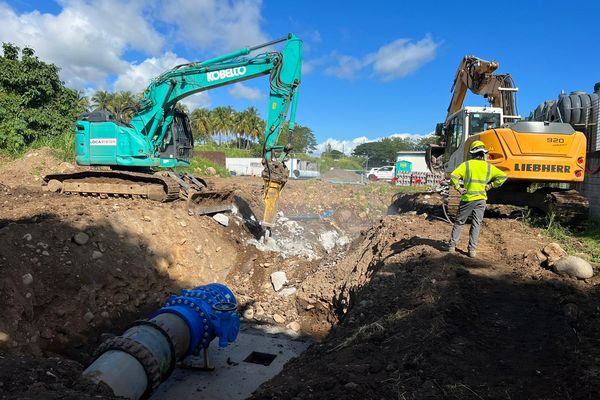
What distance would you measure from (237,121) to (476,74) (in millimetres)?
52313

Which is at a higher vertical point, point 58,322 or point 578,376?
point 578,376

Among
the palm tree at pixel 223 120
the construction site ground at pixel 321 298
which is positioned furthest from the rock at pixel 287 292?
the palm tree at pixel 223 120

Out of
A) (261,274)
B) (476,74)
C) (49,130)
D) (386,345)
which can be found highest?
(476,74)

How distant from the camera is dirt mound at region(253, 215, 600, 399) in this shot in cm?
324

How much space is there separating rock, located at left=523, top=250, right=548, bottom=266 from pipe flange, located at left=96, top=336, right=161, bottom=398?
523 cm

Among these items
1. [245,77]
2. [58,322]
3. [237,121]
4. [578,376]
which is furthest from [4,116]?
[237,121]

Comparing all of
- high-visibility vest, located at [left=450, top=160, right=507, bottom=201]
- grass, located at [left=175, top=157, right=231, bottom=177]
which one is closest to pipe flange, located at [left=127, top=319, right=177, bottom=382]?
high-visibility vest, located at [left=450, top=160, right=507, bottom=201]

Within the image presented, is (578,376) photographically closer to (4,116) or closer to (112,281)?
(112,281)

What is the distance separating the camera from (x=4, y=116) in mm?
17500

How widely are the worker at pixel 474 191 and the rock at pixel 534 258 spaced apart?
73 cm

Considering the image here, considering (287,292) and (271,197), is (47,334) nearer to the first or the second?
(287,292)

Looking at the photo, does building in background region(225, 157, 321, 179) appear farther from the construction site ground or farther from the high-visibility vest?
the high-visibility vest

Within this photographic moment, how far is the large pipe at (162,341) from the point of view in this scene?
155 inches

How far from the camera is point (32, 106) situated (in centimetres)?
2319
